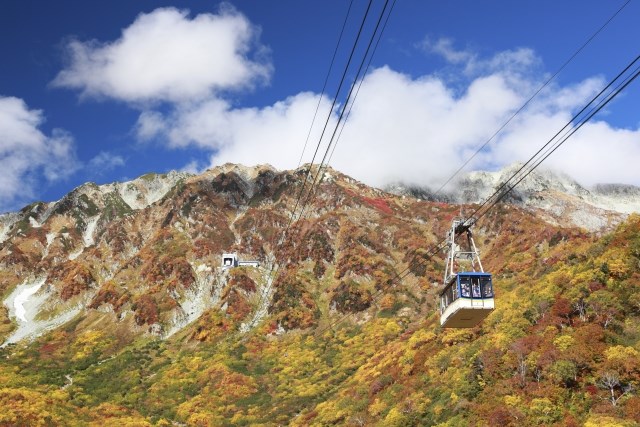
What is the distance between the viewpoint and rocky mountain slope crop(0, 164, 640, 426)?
4875 centimetres

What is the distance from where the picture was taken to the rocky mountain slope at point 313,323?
48.8 m

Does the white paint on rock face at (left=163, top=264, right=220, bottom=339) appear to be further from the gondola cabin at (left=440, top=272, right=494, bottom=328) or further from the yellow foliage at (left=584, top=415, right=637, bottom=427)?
the yellow foliage at (left=584, top=415, right=637, bottom=427)

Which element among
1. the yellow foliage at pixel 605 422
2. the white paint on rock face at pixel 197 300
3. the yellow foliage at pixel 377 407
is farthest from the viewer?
the white paint on rock face at pixel 197 300

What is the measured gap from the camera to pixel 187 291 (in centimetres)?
13825

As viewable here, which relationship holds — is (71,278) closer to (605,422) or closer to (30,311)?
(30,311)

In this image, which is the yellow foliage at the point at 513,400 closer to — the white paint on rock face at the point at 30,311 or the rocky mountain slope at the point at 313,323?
the rocky mountain slope at the point at 313,323

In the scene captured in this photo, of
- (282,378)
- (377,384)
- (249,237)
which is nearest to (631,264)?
(377,384)

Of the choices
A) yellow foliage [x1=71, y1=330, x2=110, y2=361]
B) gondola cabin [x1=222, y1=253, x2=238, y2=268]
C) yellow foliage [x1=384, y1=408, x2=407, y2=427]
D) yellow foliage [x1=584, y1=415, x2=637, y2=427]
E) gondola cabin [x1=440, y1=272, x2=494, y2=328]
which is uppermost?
gondola cabin [x1=222, y1=253, x2=238, y2=268]

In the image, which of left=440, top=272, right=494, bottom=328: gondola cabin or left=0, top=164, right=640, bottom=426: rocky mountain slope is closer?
left=440, top=272, right=494, bottom=328: gondola cabin

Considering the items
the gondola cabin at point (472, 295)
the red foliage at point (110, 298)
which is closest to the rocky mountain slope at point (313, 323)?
the red foliage at point (110, 298)

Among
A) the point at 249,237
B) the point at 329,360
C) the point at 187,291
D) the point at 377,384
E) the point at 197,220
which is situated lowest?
the point at 377,384

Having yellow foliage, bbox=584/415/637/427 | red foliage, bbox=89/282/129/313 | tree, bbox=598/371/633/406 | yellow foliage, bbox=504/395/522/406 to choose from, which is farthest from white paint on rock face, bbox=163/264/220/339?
yellow foliage, bbox=584/415/637/427

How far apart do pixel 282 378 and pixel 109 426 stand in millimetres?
29179

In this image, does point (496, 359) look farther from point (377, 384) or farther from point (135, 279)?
point (135, 279)
